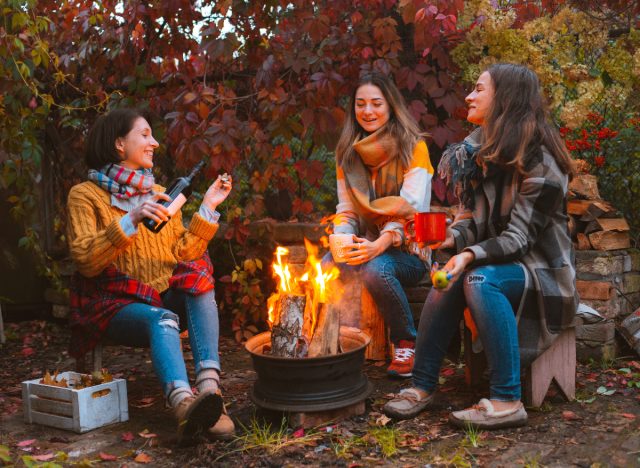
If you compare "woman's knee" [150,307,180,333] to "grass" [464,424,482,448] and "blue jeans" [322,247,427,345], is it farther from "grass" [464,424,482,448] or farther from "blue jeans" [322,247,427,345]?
"grass" [464,424,482,448]

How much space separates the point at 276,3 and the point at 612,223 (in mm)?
2286

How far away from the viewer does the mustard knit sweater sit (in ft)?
9.95

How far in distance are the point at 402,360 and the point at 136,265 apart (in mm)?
1496

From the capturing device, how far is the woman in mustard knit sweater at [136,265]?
3004 millimetres

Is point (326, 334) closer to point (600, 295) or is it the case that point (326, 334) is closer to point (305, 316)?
point (305, 316)

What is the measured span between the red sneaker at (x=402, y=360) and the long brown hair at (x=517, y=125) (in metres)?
1.22

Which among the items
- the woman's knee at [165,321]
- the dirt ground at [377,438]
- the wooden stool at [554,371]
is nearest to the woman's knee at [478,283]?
the wooden stool at [554,371]

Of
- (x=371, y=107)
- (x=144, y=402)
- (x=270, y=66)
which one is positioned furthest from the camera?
(x=270, y=66)

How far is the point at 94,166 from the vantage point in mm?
3389

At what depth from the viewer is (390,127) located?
12.5 ft

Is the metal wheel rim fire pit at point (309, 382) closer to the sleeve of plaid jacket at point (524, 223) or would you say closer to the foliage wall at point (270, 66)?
the sleeve of plaid jacket at point (524, 223)

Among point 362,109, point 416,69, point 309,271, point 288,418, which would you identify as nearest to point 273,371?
point 288,418

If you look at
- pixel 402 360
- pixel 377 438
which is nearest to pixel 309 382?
pixel 377 438

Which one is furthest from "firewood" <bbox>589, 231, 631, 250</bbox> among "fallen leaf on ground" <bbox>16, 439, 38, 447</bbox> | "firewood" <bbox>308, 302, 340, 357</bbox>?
"fallen leaf on ground" <bbox>16, 439, 38, 447</bbox>
